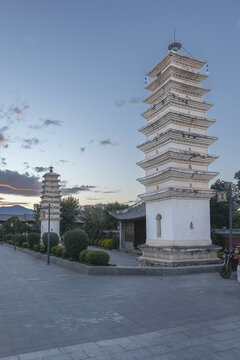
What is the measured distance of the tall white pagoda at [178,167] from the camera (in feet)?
61.7

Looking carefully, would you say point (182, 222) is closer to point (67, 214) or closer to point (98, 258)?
point (98, 258)

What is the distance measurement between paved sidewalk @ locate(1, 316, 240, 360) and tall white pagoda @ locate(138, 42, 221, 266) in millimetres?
11902

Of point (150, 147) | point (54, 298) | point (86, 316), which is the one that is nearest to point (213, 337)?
point (86, 316)

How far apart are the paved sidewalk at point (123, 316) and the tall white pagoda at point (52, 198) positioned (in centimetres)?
3616

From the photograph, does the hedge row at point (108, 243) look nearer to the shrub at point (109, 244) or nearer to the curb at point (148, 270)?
the shrub at point (109, 244)

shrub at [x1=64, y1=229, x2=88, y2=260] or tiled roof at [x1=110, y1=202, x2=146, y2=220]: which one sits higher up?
tiled roof at [x1=110, y1=202, x2=146, y2=220]

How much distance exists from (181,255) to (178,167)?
5.47 meters

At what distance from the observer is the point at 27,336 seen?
626 cm

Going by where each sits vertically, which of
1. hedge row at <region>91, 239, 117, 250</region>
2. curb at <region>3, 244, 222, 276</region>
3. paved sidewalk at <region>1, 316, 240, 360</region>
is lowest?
hedge row at <region>91, 239, 117, 250</region>

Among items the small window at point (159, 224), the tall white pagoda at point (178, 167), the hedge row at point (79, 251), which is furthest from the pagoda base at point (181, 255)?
the hedge row at point (79, 251)

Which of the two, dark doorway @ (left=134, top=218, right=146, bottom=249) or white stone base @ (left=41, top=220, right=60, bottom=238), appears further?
white stone base @ (left=41, top=220, right=60, bottom=238)

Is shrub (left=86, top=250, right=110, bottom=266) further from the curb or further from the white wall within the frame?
the white wall

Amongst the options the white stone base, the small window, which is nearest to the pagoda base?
A: the small window

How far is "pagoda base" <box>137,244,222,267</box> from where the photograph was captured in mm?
18125
